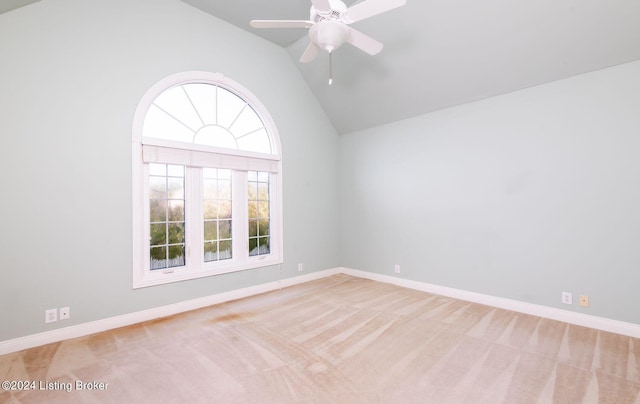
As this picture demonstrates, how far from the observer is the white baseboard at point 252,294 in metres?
2.56

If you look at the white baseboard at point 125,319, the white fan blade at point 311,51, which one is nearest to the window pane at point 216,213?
the white baseboard at point 125,319

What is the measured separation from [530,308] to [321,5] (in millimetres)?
3716

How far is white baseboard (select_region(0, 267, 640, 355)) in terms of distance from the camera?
256 cm

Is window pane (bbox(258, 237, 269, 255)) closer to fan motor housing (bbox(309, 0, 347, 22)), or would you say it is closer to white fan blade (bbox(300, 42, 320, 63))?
white fan blade (bbox(300, 42, 320, 63))

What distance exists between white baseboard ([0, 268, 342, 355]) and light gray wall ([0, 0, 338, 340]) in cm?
6

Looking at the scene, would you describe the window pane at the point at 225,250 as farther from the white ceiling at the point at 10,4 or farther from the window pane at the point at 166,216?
the white ceiling at the point at 10,4

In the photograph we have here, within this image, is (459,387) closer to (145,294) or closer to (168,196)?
(145,294)

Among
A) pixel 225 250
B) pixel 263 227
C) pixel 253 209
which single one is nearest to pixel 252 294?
pixel 225 250

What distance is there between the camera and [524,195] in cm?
325

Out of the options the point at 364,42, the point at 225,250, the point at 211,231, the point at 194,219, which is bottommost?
the point at 225,250

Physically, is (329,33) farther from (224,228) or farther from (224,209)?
(224,228)

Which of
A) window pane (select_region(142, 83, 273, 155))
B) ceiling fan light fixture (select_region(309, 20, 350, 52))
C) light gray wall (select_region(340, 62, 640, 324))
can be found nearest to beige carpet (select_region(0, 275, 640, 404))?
light gray wall (select_region(340, 62, 640, 324))

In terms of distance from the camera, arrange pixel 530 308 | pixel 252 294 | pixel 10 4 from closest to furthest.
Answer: pixel 10 4
pixel 530 308
pixel 252 294

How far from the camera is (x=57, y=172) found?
2.65 metres
